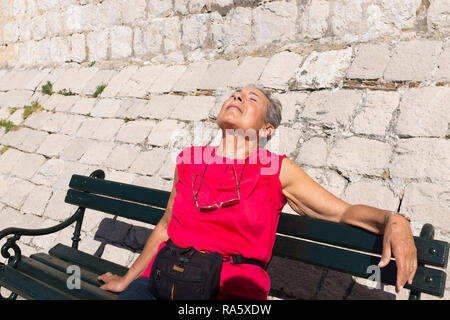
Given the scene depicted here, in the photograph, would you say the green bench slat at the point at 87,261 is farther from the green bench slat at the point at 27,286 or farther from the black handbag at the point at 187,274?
the black handbag at the point at 187,274

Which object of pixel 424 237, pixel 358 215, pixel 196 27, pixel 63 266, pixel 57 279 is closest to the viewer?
pixel 424 237

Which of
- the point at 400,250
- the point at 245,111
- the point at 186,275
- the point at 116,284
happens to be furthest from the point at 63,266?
the point at 400,250

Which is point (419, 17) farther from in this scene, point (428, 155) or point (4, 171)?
point (4, 171)

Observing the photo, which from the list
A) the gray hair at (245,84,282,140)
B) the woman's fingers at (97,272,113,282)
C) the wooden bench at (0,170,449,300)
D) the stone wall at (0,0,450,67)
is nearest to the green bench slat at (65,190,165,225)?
the wooden bench at (0,170,449,300)

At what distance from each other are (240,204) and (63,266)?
1306 millimetres

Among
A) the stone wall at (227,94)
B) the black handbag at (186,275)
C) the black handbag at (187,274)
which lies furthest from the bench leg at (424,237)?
the black handbag at (186,275)

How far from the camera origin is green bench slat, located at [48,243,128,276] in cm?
255

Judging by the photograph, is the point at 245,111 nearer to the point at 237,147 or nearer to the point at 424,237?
the point at 237,147

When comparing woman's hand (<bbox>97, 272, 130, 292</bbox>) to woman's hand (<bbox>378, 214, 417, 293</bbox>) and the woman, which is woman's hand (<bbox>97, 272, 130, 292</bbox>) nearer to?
the woman

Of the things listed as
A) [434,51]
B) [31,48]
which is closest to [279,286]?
[434,51]

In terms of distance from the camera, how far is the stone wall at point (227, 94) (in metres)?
2.54

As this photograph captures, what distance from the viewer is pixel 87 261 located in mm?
2689

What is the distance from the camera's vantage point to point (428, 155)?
2.44 m

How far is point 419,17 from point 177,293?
2.51m
